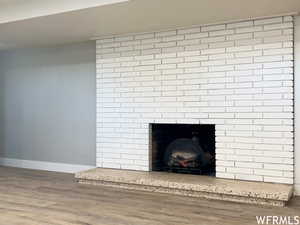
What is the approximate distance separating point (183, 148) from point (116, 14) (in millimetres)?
1914

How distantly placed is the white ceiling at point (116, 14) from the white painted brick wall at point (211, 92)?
244 mm

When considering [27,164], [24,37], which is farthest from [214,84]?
[27,164]

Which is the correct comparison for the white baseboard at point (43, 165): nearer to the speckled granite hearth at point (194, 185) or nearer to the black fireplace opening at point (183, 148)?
the speckled granite hearth at point (194, 185)

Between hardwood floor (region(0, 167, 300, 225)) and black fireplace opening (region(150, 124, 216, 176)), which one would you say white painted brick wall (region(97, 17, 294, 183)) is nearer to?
black fireplace opening (region(150, 124, 216, 176))

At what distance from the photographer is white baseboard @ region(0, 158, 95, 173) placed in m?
5.30

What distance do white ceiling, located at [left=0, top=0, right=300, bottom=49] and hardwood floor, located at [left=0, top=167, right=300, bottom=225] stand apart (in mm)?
2019

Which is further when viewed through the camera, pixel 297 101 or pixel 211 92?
pixel 211 92

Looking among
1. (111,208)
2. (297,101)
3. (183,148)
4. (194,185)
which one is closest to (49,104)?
(183,148)

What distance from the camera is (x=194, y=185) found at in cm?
379

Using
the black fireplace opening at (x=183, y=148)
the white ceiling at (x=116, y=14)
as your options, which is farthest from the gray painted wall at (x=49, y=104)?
the black fireplace opening at (x=183, y=148)

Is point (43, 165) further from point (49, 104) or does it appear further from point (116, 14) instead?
point (116, 14)

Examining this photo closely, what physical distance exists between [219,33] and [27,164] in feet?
12.9

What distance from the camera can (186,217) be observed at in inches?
121

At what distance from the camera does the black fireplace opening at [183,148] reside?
439 cm
